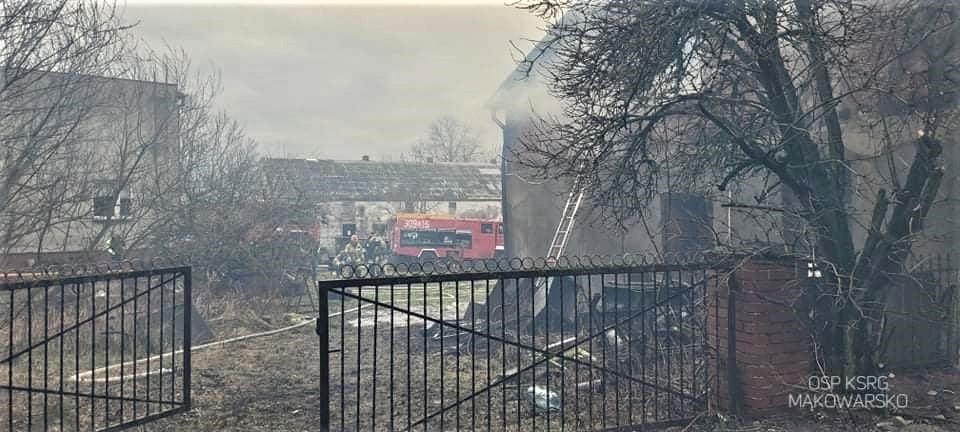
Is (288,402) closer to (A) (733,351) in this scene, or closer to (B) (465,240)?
(A) (733,351)

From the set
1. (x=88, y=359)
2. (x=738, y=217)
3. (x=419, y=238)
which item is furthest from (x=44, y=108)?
(x=419, y=238)

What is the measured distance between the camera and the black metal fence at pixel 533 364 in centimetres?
383

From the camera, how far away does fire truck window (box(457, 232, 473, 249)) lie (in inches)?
906

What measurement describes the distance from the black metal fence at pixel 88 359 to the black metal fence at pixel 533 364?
1596 mm

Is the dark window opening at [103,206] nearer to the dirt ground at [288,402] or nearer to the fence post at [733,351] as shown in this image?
the dirt ground at [288,402]

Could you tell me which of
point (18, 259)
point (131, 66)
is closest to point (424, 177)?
point (131, 66)

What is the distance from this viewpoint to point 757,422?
4.12 metres

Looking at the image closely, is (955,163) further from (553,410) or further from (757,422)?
(553,410)

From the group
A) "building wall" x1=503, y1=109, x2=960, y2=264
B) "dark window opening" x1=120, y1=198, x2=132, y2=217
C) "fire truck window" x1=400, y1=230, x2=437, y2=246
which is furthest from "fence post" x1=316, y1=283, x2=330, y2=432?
"fire truck window" x1=400, y1=230, x2=437, y2=246

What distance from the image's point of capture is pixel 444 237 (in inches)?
906

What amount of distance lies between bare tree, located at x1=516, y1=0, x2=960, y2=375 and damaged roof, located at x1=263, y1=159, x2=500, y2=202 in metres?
21.9

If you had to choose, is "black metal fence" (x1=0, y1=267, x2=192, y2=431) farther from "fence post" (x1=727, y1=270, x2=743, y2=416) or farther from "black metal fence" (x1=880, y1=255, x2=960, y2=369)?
"black metal fence" (x1=880, y1=255, x2=960, y2=369)

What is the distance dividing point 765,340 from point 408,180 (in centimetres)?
2961

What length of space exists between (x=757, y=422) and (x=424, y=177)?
29.9m
